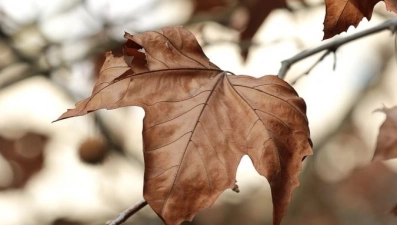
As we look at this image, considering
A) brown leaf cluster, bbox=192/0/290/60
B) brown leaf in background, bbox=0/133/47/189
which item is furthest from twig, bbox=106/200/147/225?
brown leaf in background, bbox=0/133/47/189

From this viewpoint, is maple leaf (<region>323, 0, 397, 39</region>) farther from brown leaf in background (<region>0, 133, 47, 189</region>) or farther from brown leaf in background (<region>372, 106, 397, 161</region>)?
brown leaf in background (<region>0, 133, 47, 189</region>)

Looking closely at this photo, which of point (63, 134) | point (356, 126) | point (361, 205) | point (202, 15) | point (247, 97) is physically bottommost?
point (361, 205)

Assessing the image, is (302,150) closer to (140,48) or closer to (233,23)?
(140,48)

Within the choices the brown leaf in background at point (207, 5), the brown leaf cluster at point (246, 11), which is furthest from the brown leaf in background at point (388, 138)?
the brown leaf in background at point (207, 5)

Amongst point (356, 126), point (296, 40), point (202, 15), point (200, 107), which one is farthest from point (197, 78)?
point (356, 126)

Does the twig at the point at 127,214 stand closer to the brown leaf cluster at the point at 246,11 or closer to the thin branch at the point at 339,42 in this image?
the thin branch at the point at 339,42
